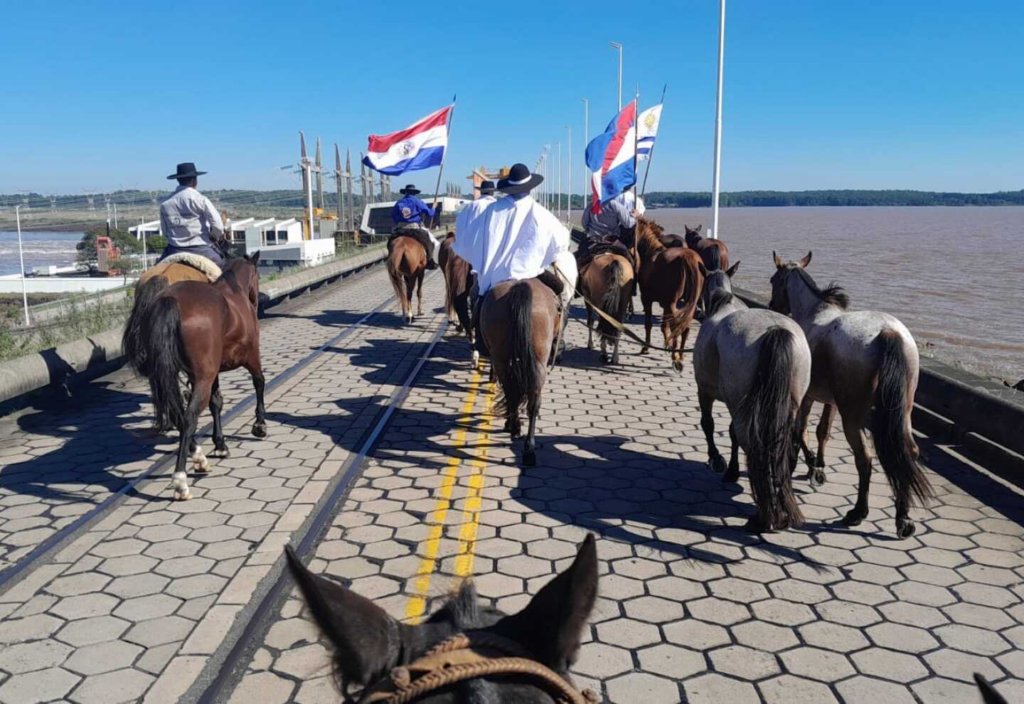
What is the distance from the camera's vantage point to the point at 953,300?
24203 millimetres

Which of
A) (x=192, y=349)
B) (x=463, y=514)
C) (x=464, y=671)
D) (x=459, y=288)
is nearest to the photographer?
(x=464, y=671)

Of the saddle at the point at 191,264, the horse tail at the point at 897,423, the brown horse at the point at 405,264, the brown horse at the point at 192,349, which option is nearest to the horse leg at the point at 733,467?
the horse tail at the point at 897,423

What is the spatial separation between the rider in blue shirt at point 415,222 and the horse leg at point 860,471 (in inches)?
435

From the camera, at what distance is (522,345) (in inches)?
279

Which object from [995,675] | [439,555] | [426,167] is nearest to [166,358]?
[439,555]

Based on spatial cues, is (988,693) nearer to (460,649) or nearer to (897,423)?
(460,649)

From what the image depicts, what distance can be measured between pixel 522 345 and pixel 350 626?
569 cm

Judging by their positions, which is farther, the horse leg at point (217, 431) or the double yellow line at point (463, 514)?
the horse leg at point (217, 431)

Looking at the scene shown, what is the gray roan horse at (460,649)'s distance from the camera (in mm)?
1413

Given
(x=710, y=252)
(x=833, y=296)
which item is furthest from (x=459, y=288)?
(x=833, y=296)

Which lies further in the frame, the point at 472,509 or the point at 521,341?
the point at 521,341

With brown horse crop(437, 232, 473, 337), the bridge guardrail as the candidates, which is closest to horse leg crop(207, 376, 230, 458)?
brown horse crop(437, 232, 473, 337)

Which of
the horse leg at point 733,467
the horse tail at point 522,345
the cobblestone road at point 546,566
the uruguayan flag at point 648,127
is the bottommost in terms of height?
the cobblestone road at point 546,566

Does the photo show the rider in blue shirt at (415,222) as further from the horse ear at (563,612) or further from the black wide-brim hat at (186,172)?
the horse ear at (563,612)
